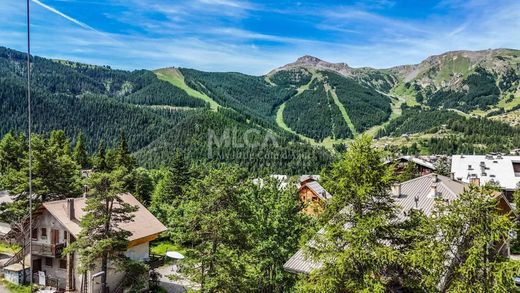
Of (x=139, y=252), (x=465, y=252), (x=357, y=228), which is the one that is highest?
(x=357, y=228)

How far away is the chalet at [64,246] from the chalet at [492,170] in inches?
2318

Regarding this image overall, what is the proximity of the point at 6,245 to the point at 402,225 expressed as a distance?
47275 mm

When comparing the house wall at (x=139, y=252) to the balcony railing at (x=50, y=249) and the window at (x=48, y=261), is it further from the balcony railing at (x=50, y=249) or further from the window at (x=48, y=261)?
the window at (x=48, y=261)

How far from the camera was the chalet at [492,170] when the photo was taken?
7206cm

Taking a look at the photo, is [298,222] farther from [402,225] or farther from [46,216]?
[46,216]

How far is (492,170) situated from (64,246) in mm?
73585

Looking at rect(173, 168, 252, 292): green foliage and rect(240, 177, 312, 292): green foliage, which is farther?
rect(240, 177, 312, 292): green foliage

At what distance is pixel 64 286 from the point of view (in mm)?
35312

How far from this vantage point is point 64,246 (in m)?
35.4

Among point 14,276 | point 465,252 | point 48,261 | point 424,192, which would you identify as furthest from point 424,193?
point 14,276

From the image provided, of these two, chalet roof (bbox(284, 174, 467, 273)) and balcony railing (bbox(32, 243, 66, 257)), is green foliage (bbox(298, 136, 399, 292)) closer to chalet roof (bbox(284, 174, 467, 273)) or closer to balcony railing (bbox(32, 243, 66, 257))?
chalet roof (bbox(284, 174, 467, 273))

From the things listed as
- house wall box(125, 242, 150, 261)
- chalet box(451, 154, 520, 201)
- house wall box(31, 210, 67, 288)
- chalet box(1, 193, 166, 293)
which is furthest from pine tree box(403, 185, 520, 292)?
chalet box(451, 154, 520, 201)

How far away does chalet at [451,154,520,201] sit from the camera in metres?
72.1

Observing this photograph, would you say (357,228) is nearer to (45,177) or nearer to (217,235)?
(217,235)
